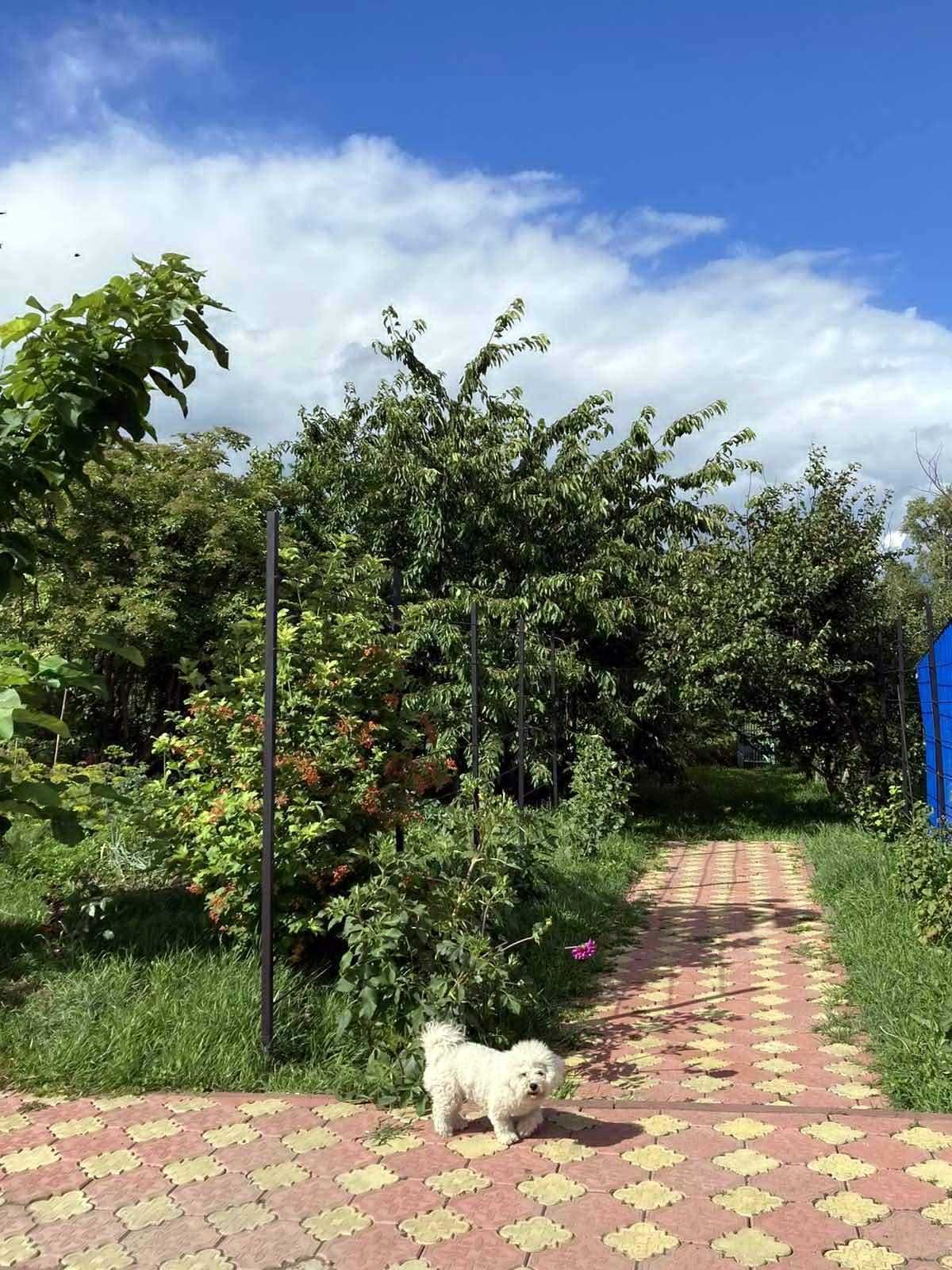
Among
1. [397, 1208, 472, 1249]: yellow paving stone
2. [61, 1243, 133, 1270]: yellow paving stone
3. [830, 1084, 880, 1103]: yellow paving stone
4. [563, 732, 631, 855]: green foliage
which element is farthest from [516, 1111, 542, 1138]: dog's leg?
[563, 732, 631, 855]: green foliage

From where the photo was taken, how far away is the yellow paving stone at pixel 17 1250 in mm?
2600

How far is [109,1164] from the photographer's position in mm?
3115

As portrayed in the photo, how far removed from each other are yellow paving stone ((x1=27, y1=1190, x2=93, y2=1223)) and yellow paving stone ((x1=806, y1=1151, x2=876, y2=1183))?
2.14m

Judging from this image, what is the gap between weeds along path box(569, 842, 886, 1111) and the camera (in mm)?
3824

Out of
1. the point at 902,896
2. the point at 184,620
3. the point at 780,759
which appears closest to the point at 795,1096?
the point at 902,896

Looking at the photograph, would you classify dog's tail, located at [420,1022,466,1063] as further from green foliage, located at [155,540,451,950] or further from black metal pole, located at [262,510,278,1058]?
green foliage, located at [155,540,451,950]

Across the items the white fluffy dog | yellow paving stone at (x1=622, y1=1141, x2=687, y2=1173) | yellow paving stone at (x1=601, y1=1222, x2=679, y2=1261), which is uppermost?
the white fluffy dog

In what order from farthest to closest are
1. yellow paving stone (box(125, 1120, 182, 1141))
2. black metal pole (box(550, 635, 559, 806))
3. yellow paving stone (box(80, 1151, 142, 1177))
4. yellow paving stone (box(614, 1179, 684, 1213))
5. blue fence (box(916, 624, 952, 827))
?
black metal pole (box(550, 635, 559, 806)), blue fence (box(916, 624, 952, 827)), yellow paving stone (box(125, 1120, 182, 1141)), yellow paving stone (box(80, 1151, 142, 1177)), yellow paving stone (box(614, 1179, 684, 1213))

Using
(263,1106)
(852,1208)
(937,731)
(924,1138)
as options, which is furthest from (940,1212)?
(937,731)

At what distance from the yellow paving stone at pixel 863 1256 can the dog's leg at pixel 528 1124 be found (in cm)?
106

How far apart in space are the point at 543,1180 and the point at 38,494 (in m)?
2.79

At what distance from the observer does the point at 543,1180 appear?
9.86ft

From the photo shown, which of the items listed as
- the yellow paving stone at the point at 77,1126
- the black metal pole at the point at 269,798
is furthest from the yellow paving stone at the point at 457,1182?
the yellow paving stone at the point at 77,1126

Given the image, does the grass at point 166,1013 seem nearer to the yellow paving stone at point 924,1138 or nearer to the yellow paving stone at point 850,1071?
the yellow paving stone at point 850,1071
